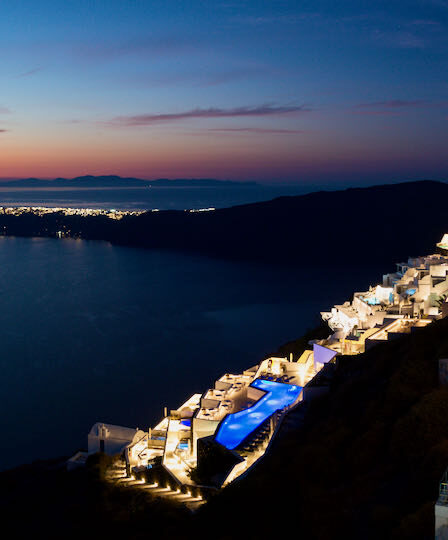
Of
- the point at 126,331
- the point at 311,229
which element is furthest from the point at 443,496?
the point at 311,229

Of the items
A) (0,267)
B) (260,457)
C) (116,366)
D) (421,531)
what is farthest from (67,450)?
(0,267)

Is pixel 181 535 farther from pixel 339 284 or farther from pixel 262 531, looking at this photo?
pixel 339 284

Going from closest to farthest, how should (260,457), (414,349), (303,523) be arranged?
(303,523)
(414,349)
(260,457)

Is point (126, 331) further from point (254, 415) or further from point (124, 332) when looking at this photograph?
point (254, 415)

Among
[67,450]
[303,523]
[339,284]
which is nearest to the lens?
[303,523]

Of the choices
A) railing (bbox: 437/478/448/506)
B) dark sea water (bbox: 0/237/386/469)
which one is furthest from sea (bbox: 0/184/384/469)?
railing (bbox: 437/478/448/506)

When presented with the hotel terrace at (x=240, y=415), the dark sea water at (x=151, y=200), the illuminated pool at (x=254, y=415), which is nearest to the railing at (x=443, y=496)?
the hotel terrace at (x=240, y=415)
